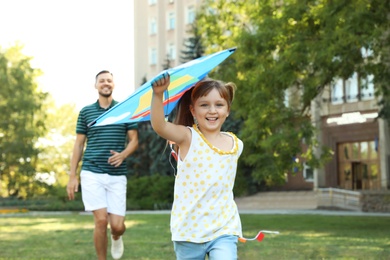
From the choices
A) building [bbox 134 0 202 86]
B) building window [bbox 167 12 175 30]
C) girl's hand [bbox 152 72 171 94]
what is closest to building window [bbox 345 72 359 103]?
building [bbox 134 0 202 86]

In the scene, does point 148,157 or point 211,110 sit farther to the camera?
point 148,157

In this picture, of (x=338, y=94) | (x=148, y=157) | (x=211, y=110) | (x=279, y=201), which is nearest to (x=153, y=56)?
(x=148, y=157)

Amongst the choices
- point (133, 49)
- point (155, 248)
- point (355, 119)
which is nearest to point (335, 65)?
point (155, 248)

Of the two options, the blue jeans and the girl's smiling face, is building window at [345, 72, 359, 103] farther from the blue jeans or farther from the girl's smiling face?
the blue jeans

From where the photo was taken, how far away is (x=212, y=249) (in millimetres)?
5281

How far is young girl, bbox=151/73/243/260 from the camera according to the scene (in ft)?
17.3

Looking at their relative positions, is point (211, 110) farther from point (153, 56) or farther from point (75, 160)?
point (153, 56)

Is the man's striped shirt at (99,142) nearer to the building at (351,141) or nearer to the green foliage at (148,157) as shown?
the building at (351,141)

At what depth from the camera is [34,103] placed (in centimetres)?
6094

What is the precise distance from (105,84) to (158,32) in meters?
64.9

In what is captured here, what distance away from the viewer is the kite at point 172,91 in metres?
5.27

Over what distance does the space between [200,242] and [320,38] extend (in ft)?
57.5

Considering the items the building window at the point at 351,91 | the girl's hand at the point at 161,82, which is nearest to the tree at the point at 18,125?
the building window at the point at 351,91

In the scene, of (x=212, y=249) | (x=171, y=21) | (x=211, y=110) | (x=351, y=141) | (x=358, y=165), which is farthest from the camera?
(x=171, y=21)
